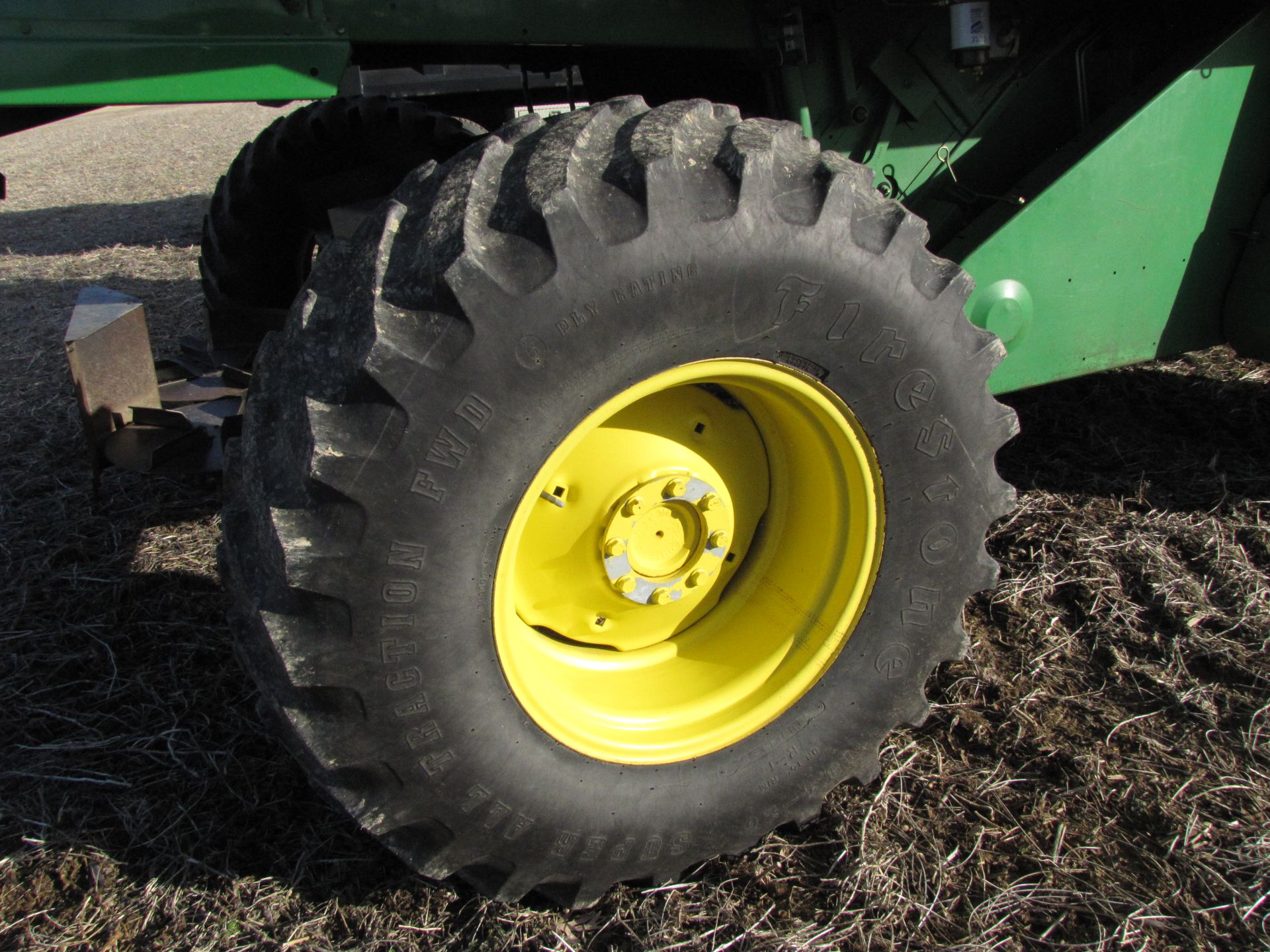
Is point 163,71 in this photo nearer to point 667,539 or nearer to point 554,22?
point 554,22

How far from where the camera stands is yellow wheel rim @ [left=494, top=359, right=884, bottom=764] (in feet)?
6.48

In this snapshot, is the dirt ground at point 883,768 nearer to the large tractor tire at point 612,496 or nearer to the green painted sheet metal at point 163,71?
the large tractor tire at point 612,496

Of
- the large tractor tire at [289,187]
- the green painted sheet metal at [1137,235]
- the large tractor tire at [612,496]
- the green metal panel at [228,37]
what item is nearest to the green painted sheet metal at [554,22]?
the green metal panel at [228,37]

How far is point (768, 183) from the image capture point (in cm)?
174

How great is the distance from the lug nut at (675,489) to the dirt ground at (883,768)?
0.80 meters

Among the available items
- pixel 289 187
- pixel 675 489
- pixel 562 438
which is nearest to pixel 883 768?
pixel 675 489

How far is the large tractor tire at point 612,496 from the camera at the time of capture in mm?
1573

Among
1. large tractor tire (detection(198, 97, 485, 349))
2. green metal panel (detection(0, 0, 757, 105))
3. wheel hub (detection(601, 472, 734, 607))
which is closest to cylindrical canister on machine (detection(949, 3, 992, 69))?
green metal panel (detection(0, 0, 757, 105))

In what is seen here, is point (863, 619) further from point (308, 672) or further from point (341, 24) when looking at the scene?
point (341, 24)

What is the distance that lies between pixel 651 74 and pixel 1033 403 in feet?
6.52

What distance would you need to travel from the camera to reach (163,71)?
1.96 metres

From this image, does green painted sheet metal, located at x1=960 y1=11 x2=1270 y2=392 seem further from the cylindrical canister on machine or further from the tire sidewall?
the tire sidewall

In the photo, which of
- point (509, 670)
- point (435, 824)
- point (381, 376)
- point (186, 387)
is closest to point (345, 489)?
point (381, 376)

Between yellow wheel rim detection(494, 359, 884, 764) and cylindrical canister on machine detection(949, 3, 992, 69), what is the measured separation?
1.12m
